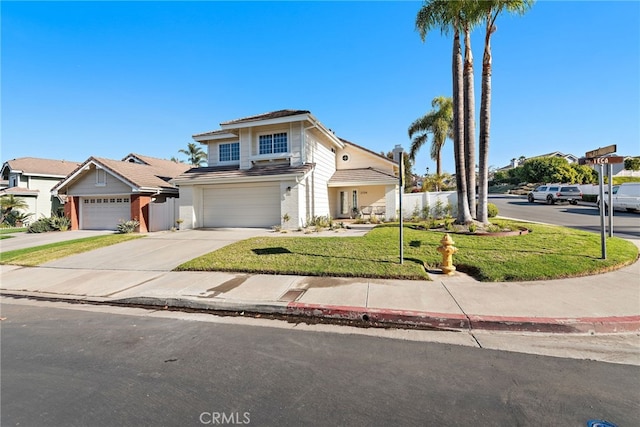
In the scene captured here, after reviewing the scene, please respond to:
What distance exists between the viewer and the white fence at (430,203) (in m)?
17.4

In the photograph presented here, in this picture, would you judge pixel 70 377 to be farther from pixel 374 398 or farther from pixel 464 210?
pixel 464 210

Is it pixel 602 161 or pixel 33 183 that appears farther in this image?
pixel 33 183

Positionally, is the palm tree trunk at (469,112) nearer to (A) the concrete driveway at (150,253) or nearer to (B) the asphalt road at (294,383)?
(B) the asphalt road at (294,383)

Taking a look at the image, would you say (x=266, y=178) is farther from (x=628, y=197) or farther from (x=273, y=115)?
(x=628, y=197)

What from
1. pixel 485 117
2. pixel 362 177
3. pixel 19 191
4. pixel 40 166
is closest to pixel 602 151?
pixel 485 117

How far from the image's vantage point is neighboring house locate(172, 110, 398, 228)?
1477cm

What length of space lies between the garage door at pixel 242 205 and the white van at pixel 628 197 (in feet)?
74.9

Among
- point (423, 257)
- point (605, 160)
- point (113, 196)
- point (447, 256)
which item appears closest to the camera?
point (447, 256)

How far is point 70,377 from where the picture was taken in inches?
126

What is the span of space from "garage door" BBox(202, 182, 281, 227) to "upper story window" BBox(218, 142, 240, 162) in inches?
105

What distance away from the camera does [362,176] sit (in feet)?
62.1

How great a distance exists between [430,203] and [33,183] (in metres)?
33.9

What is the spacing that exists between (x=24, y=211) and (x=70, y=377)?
31.0m

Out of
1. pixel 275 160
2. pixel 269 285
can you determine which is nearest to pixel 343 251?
pixel 269 285
